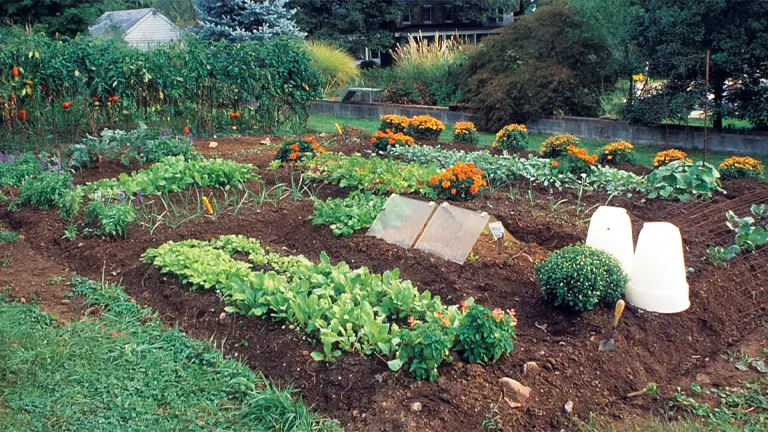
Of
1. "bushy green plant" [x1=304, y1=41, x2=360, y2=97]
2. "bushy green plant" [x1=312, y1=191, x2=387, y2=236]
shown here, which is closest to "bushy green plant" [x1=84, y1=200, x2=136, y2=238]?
"bushy green plant" [x1=312, y1=191, x2=387, y2=236]

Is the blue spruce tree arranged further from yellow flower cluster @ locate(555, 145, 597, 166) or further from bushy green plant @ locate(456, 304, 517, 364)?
bushy green plant @ locate(456, 304, 517, 364)

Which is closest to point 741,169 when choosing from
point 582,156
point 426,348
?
point 582,156

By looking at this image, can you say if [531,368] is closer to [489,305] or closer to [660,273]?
[489,305]

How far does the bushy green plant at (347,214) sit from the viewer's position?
19.5 feet

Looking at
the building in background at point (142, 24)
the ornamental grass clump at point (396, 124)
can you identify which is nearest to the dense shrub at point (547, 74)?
the ornamental grass clump at point (396, 124)

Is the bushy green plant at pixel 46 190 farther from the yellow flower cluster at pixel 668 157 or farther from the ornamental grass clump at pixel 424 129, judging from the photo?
the yellow flower cluster at pixel 668 157

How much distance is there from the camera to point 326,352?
12.6 feet

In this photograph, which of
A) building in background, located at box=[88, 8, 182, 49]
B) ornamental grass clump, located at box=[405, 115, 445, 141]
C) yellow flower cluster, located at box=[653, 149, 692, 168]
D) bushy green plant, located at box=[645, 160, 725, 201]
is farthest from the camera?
building in background, located at box=[88, 8, 182, 49]

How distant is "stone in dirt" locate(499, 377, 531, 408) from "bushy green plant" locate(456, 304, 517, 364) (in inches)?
6.6

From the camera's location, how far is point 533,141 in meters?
12.5

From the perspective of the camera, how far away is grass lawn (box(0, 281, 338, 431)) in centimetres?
351

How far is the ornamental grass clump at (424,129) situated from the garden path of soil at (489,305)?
4.66 m

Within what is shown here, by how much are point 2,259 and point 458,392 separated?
430 centimetres

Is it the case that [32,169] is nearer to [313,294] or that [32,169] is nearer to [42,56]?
[42,56]
